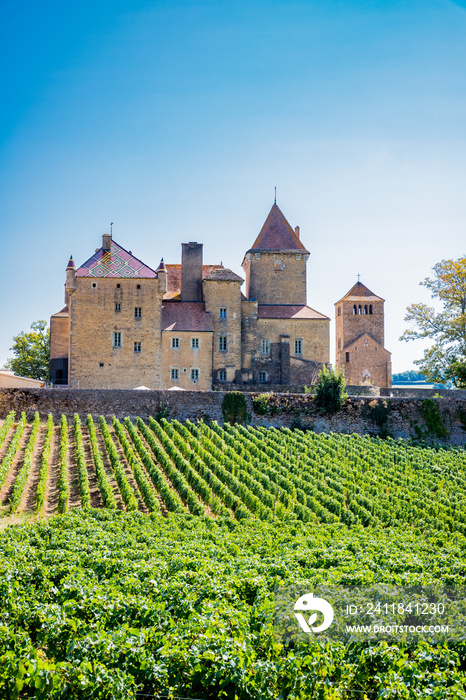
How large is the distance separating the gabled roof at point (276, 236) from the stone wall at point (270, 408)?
15.6 m

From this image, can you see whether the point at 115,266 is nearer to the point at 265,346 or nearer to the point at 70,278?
the point at 70,278

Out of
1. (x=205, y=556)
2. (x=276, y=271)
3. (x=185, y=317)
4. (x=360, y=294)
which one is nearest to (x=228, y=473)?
(x=205, y=556)

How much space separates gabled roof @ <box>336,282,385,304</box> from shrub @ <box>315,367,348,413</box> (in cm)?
1915

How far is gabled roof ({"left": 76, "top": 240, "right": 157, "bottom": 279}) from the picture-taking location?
35.8m

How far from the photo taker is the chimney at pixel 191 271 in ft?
128

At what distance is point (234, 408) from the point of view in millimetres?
29344

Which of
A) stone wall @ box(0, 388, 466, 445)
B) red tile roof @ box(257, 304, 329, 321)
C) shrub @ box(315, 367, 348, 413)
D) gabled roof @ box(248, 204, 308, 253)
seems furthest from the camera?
gabled roof @ box(248, 204, 308, 253)

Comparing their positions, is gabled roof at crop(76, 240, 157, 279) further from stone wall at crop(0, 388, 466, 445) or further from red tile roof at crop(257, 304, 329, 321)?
stone wall at crop(0, 388, 466, 445)

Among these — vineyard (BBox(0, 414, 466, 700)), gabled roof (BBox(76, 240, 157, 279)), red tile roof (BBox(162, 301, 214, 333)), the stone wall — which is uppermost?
gabled roof (BBox(76, 240, 157, 279))

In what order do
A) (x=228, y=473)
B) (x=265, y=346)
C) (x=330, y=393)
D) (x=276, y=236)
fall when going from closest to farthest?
(x=228, y=473)
(x=330, y=393)
(x=265, y=346)
(x=276, y=236)

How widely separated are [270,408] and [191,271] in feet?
43.0

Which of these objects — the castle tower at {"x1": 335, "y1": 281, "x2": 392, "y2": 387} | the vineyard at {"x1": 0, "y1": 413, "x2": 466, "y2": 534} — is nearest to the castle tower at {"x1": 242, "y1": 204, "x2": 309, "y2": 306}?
the castle tower at {"x1": 335, "y1": 281, "x2": 392, "y2": 387}

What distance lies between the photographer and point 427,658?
6.60 meters

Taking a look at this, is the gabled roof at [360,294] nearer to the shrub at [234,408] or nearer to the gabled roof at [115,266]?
the gabled roof at [115,266]
